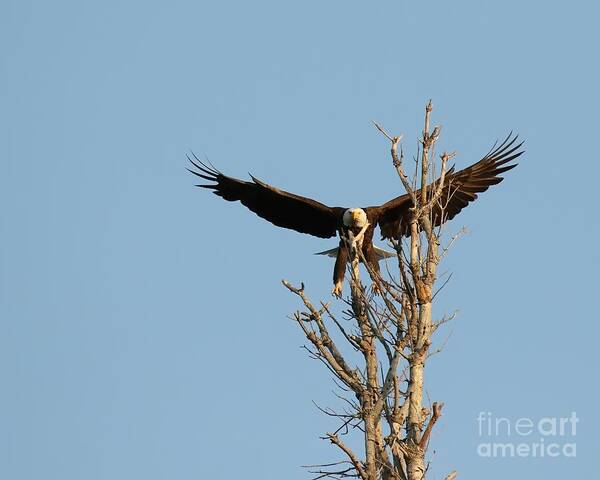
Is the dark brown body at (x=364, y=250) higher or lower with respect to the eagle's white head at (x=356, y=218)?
lower

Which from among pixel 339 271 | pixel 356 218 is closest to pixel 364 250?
pixel 356 218

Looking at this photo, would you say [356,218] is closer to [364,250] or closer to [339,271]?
[364,250]

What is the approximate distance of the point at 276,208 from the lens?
12.3 meters

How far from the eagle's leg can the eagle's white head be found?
32 centimetres

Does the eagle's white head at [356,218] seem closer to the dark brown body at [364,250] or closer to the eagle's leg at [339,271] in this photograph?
the dark brown body at [364,250]

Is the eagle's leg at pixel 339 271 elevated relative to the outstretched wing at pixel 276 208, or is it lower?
lower

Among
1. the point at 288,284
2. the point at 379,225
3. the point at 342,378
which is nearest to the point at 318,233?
the point at 379,225

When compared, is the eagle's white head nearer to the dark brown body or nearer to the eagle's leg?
the dark brown body

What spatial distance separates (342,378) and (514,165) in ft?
15.7

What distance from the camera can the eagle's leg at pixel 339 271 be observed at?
1094 cm

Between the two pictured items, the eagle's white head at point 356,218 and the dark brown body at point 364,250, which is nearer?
the dark brown body at point 364,250

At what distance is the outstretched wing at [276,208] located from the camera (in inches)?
477

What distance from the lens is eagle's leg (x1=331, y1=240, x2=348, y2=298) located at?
10.9m

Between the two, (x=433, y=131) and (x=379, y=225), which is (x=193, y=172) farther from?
(x=433, y=131)
